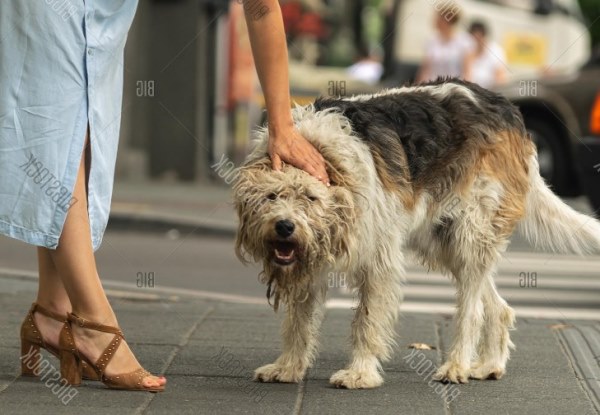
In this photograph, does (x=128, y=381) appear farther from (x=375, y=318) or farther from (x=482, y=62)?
(x=482, y=62)

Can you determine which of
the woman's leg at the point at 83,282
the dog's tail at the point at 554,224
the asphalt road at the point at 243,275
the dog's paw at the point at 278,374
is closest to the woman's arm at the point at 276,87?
the woman's leg at the point at 83,282

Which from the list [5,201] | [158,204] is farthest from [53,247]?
[158,204]

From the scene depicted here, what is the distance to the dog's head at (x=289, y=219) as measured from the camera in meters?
5.16

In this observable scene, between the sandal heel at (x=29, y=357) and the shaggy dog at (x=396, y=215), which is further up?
the shaggy dog at (x=396, y=215)

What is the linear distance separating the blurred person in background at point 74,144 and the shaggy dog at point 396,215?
194 millimetres

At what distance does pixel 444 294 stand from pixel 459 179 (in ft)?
12.0

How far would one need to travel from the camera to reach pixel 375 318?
5.66 metres

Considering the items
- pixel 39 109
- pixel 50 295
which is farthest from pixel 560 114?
pixel 39 109

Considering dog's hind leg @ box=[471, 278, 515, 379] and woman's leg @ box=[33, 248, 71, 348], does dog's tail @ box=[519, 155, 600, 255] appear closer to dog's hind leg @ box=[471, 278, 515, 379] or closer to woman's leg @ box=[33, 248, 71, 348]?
dog's hind leg @ box=[471, 278, 515, 379]

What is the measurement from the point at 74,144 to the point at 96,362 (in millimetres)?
918

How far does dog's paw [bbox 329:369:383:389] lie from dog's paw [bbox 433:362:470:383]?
35 cm

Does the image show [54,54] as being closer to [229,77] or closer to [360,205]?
[360,205]

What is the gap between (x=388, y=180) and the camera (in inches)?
221

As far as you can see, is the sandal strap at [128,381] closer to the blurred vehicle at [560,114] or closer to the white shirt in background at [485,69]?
the blurred vehicle at [560,114]
